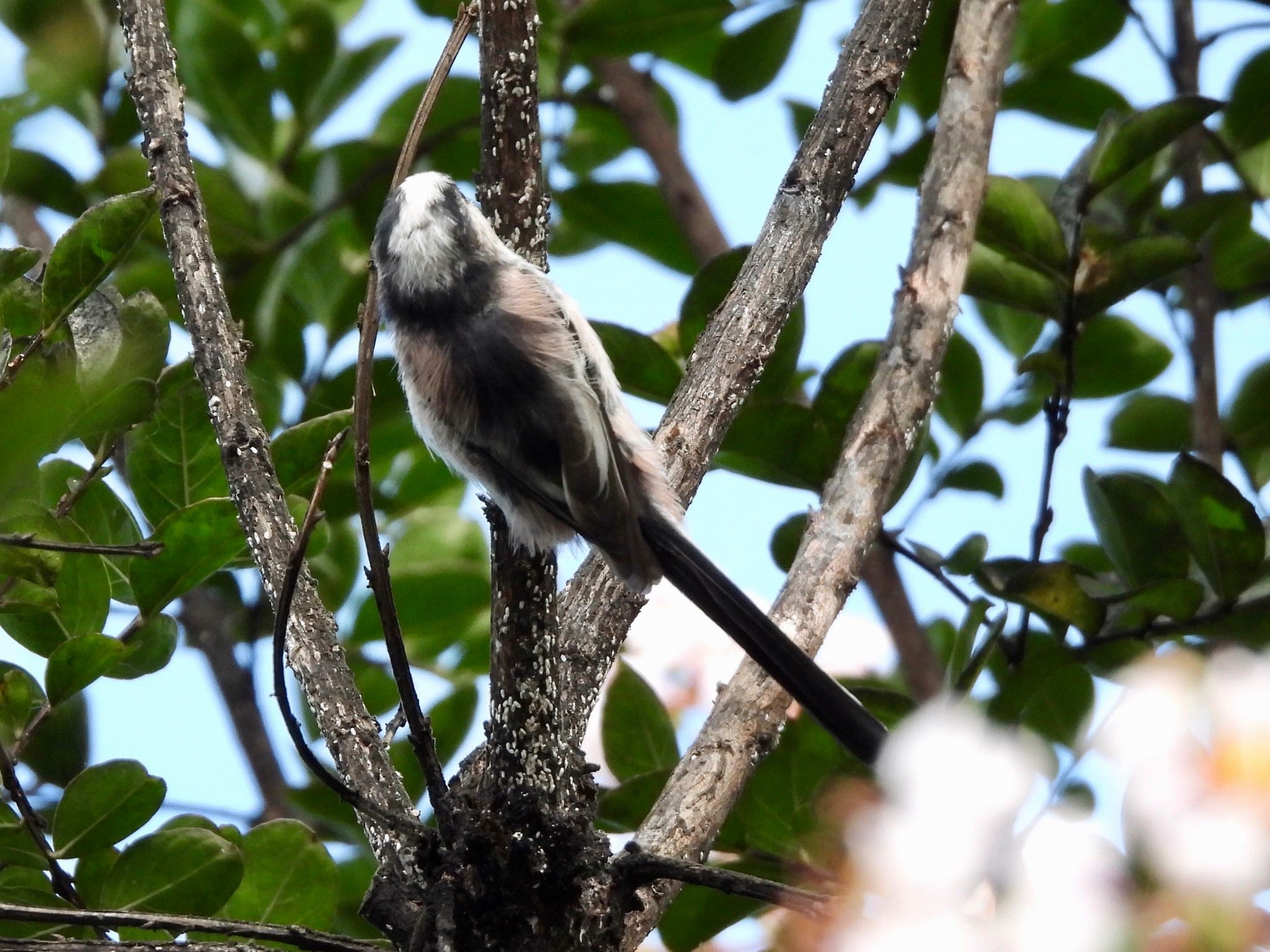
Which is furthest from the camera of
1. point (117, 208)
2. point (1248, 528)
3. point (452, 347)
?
point (452, 347)

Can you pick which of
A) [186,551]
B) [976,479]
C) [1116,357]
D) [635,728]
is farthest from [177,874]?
[1116,357]

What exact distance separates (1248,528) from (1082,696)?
0.35 metres

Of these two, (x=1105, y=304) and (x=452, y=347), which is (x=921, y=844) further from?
(x=1105, y=304)

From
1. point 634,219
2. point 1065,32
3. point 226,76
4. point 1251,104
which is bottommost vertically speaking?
point 226,76

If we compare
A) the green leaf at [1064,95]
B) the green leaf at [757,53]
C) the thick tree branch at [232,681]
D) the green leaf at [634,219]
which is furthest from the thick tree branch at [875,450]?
the thick tree branch at [232,681]

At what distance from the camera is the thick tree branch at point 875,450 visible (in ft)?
5.76

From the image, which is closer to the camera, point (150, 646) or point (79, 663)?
point (79, 663)


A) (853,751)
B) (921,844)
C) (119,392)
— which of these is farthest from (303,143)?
(921,844)

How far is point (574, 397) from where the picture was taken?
78.8 inches

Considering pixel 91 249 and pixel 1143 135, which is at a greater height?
pixel 1143 135

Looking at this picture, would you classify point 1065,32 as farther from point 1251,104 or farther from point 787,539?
point 787,539

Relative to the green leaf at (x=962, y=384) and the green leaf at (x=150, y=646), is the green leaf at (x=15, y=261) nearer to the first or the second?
the green leaf at (x=150, y=646)

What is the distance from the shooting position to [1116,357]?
2.75m

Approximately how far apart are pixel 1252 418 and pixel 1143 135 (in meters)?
0.85
